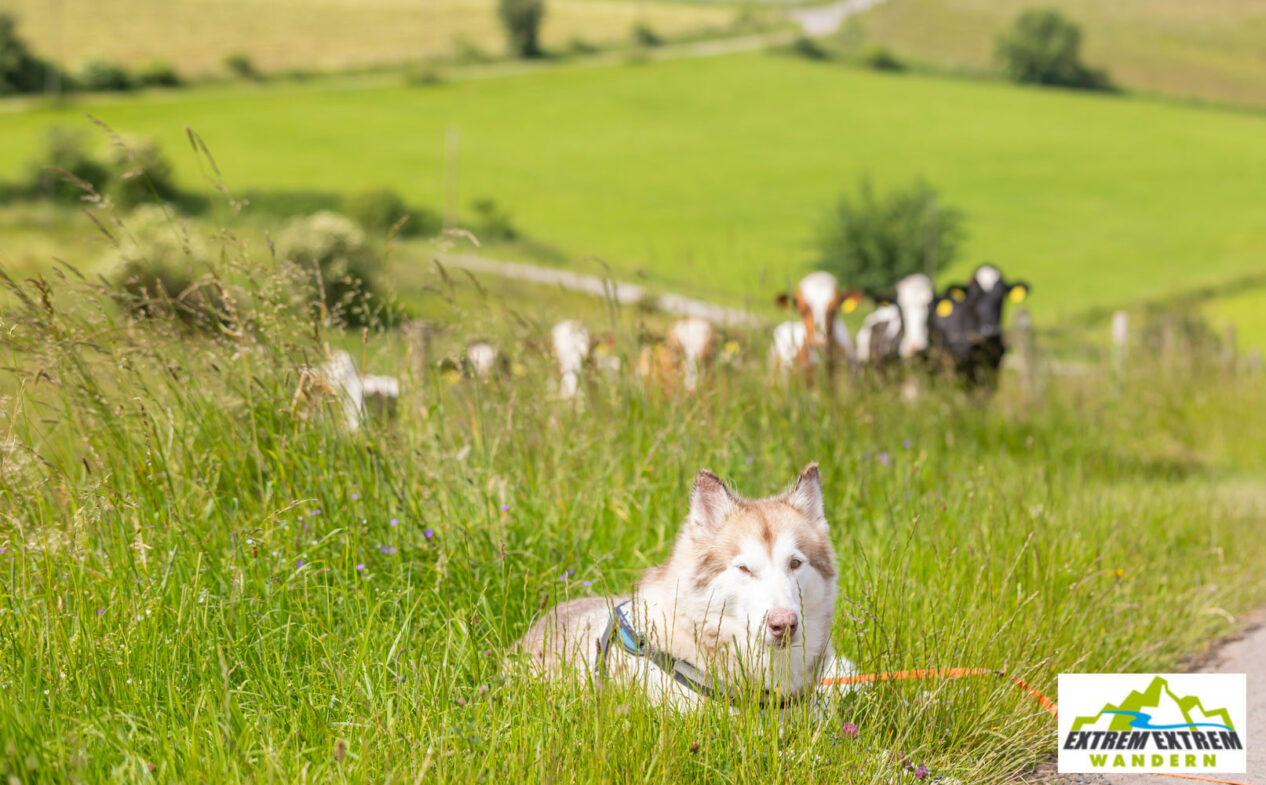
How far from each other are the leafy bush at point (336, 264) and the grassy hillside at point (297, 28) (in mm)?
49263

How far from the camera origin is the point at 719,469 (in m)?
4.77

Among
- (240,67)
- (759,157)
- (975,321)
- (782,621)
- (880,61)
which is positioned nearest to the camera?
(782,621)

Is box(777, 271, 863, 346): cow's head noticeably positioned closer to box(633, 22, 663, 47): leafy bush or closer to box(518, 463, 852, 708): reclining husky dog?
box(518, 463, 852, 708): reclining husky dog

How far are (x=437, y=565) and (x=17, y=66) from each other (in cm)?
6761

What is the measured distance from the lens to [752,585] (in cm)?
269

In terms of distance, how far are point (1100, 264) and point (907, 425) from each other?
122 feet

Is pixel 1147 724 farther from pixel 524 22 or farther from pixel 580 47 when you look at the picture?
pixel 524 22

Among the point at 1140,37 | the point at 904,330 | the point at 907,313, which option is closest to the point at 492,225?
the point at 907,313

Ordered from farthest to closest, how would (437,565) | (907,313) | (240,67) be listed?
(240,67) < (907,313) < (437,565)

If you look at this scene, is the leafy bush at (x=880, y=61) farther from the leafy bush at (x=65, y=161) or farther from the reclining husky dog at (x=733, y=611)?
the reclining husky dog at (x=733, y=611)

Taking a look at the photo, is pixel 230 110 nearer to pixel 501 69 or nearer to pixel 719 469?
pixel 501 69

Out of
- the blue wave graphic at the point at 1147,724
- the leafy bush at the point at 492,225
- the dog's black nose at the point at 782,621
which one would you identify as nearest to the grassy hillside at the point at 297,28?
the leafy bush at the point at 492,225

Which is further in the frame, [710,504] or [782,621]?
[710,504]

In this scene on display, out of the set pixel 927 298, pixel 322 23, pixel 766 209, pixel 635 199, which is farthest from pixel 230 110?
pixel 927 298
